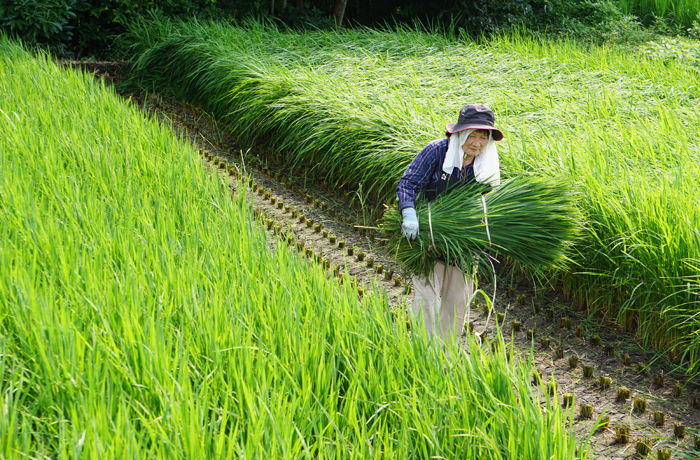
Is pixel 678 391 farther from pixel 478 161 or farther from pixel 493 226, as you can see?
pixel 478 161

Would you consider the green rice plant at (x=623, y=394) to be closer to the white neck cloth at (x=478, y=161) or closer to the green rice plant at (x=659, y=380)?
the green rice plant at (x=659, y=380)

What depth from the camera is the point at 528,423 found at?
1397 mm

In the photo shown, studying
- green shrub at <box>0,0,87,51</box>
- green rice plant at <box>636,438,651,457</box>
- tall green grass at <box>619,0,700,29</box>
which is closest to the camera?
green rice plant at <box>636,438,651,457</box>

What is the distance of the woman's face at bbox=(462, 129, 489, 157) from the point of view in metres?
2.38

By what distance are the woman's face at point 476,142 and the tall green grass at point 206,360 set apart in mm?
797

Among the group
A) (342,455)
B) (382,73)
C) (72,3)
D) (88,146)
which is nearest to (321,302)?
(342,455)

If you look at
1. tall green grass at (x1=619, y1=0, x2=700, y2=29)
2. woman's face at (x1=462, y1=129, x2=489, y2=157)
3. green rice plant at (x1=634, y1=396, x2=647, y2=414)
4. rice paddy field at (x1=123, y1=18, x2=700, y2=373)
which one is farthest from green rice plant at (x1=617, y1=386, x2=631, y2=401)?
tall green grass at (x1=619, y1=0, x2=700, y2=29)

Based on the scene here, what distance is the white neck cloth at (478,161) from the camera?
2.42 m

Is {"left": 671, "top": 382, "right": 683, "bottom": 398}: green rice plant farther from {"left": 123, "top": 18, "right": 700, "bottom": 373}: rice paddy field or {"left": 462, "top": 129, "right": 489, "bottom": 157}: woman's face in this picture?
{"left": 462, "top": 129, "right": 489, "bottom": 157}: woman's face

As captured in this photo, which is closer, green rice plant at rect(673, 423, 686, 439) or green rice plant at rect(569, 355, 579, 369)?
green rice plant at rect(673, 423, 686, 439)

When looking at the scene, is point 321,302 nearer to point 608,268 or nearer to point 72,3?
point 608,268

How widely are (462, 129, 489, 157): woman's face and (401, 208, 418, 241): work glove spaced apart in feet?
1.15

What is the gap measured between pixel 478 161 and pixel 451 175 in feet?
0.39

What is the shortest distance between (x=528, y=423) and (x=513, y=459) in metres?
0.10
